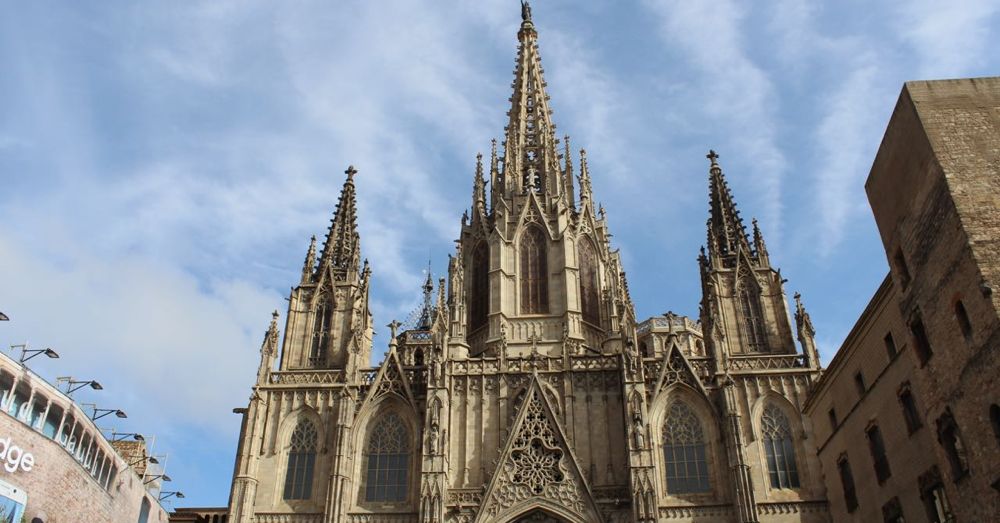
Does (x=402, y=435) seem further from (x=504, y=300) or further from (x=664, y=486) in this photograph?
(x=664, y=486)

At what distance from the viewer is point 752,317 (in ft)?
121

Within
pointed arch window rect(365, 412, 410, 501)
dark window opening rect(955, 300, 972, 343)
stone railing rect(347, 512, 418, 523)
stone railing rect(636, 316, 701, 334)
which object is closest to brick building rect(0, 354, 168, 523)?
stone railing rect(347, 512, 418, 523)

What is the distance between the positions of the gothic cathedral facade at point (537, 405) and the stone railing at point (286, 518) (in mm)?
82

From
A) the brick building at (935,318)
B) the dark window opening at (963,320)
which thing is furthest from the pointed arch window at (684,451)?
the dark window opening at (963,320)

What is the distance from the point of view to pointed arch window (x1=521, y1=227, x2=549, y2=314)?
3959 cm

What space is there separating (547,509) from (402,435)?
24.0ft

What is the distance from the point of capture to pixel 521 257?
41.2m

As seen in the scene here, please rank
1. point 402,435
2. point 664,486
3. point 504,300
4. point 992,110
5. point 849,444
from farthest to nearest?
point 504,300, point 402,435, point 664,486, point 849,444, point 992,110

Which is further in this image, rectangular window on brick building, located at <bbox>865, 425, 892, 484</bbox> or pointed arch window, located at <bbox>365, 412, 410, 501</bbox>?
pointed arch window, located at <bbox>365, 412, 410, 501</bbox>

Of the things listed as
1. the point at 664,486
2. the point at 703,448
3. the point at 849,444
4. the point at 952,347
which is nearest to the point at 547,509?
the point at 664,486

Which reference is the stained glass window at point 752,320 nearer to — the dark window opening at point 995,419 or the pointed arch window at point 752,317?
the pointed arch window at point 752,317

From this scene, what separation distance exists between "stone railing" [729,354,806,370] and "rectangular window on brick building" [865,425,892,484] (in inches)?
340

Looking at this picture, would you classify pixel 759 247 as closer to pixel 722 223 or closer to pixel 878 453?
pixel 722 223

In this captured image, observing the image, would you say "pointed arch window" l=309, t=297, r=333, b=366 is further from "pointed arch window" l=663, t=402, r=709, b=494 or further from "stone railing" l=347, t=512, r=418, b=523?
"pointed arch window" l=663, t=402, r=709, b=494
